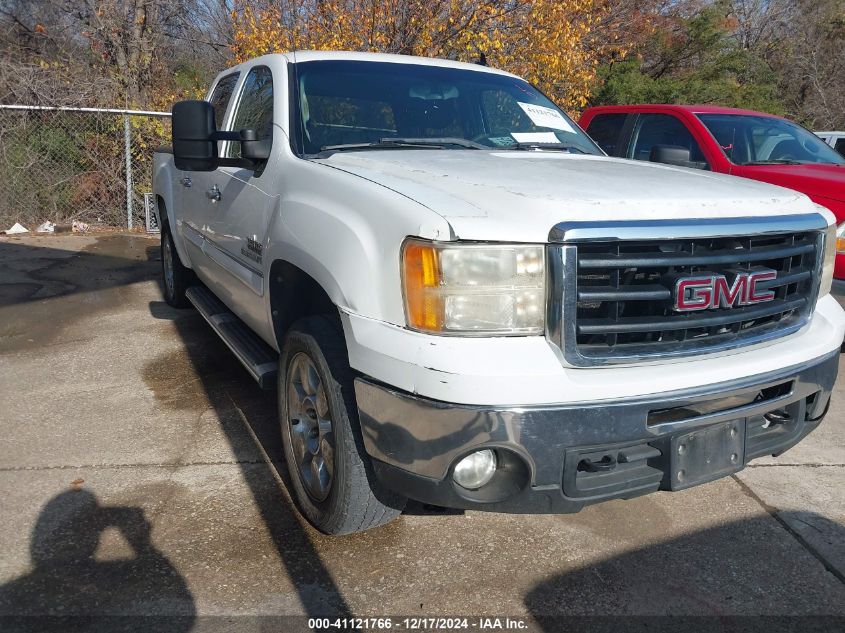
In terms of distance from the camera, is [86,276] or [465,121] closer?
[465,121]

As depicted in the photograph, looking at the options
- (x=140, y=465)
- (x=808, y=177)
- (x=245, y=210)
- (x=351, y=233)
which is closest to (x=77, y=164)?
(x=245, y=210)

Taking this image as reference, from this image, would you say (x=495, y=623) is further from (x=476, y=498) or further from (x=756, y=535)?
(x=756, y=535)

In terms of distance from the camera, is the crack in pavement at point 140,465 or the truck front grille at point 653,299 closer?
the truck front grille at point 653,299

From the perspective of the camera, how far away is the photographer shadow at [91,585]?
7.92 ft

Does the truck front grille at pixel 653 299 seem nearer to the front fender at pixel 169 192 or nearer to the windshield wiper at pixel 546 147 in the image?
the windshield wiper at pixel 546 147

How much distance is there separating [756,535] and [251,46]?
31.4 ft

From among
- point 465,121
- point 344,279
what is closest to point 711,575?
point 344,279

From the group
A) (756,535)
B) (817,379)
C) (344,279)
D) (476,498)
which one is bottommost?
(756,535)

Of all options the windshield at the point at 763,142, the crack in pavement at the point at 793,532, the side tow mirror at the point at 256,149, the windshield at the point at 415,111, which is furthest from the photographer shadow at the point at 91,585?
the windshield at the point at 763,142

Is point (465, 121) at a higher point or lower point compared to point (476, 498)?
higher

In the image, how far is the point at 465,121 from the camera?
3.86m

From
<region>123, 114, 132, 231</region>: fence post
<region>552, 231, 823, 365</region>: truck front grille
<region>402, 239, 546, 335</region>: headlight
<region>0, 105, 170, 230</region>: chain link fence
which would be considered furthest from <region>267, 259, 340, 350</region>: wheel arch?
<region>123, 114, 132, 231</region>: fence post

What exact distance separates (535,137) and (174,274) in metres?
3.62

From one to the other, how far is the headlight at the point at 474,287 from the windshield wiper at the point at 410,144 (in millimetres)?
1275
